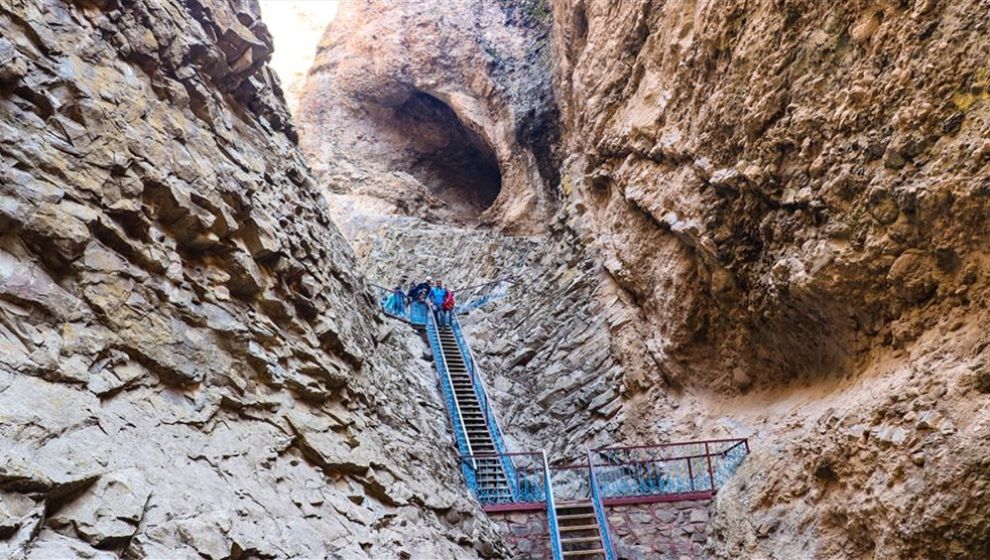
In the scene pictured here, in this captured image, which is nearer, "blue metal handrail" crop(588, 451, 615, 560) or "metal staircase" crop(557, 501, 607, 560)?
"blue metal handrail" crop(588, 451, 615, 560)

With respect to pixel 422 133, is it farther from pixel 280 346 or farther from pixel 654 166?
pixel 280 346

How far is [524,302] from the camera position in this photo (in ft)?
51.4

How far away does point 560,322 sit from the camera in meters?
14.2

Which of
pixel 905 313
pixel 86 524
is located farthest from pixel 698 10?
pixel 86 524

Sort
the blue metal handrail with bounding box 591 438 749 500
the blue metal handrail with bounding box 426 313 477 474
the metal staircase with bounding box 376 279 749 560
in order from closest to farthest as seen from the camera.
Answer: the metal staircase with bounding box 376 279 749 560 < the blue metal handrail with bounding box 591 438 749 500 < the blue metal handrail with bounding box 426 313 477 474

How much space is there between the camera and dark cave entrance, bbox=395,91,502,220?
25.1 metres

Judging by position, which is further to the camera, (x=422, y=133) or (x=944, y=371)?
(x=422, y=133)

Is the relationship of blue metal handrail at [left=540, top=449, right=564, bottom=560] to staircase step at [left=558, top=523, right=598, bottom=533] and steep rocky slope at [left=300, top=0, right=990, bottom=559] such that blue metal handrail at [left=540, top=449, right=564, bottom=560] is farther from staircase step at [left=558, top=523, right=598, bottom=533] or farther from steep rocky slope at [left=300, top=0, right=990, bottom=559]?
steep rocky slope at [left=300, top=0, right=990, bottom=559]

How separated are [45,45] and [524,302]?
1145 cm

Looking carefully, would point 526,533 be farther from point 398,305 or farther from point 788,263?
point 398,305

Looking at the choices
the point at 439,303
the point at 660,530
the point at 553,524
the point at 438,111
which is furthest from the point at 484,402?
the point at 438,111

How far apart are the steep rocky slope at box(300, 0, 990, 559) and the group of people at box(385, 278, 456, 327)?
0.98 metres

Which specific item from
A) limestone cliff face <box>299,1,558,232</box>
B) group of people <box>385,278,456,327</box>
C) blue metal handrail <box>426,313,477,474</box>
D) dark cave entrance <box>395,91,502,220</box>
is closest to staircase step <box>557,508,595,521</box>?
blue metal handrail <box>426,313,477,474</box>

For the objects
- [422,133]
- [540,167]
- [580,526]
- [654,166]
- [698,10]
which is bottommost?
[580,526]
